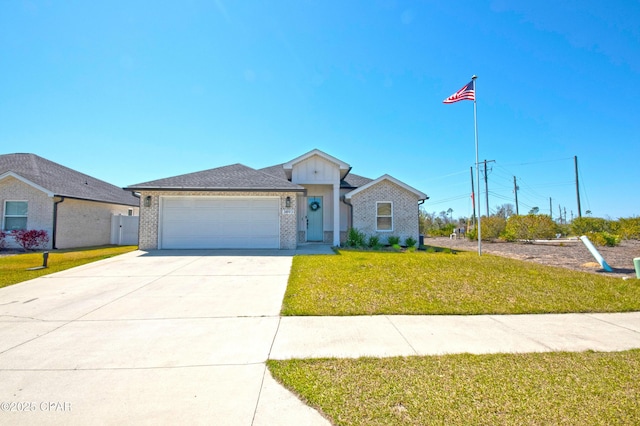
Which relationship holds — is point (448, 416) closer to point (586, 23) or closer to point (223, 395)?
point (223, 395)

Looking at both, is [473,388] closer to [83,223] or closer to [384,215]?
[384,215]

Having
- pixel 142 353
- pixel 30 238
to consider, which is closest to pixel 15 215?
pixel 30 238

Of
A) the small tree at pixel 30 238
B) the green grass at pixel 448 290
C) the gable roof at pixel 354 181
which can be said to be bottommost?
the green grass at pixel 448 290

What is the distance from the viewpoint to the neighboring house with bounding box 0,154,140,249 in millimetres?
13062

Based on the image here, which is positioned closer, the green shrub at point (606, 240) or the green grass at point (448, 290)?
the green grass at point (448, 290)

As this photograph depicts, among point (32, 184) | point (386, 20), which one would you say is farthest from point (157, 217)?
point (386, 20)

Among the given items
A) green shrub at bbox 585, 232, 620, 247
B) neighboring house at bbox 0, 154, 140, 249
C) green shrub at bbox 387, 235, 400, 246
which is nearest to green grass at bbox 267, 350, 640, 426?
green shrub at bbox 387, 235, 400, 246

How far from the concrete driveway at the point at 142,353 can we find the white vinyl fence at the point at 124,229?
991 centimetres

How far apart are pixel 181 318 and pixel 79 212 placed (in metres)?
14.6

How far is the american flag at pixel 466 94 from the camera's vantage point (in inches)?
456

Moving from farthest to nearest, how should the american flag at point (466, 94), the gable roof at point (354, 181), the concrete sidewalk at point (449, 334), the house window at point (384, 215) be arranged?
the gable roof at point (354, 181)
the house window at point (384, 215)
the american flag at point (466, 94)
the concrete sidewalk at point (449, 334)

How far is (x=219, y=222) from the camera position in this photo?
40.3 feet

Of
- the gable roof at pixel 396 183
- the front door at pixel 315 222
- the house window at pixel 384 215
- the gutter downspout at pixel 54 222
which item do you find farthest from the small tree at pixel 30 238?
the house window at pixel 384 215

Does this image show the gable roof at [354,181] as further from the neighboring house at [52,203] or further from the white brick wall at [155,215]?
the neighboring house at [52,203]
